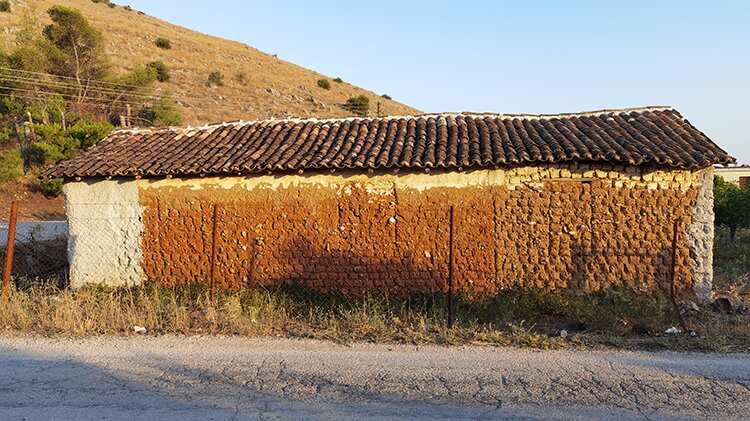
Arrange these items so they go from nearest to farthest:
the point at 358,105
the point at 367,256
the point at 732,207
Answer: the point at 367,256, the point at 732,207, the point at 358,105

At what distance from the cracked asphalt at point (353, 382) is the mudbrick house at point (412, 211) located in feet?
8.39

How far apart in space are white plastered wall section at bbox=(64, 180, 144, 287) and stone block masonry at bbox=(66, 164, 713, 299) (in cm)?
3

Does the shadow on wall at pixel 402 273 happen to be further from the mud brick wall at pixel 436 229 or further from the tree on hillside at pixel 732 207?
the tree on hillside at pixel 732 207

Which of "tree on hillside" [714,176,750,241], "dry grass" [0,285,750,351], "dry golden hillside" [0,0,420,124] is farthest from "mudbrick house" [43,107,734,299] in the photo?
"dry golden hillside" [0,0,420,124]

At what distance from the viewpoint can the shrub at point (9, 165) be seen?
23.0 m

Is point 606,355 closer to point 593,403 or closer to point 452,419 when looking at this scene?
point 593,403

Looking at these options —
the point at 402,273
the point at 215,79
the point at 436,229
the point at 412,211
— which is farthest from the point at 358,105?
the point at 402,273

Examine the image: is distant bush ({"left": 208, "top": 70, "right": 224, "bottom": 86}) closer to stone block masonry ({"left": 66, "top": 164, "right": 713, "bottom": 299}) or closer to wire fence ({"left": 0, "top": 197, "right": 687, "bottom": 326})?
stone block masonry ({"left": 66, "top": 164, "right": 713, "bottom": 299})

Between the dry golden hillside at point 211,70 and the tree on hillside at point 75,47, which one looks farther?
the dry golden hillside at point 211,70

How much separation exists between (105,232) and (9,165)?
18.4 meters

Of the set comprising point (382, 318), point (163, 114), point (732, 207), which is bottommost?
point (382, 318)

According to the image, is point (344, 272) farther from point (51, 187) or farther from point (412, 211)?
point (51, 187)

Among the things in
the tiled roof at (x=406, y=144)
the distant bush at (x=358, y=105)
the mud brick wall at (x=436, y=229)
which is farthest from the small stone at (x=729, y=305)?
the distant bush at (x=358, y=105)

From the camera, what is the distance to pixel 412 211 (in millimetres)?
8570
